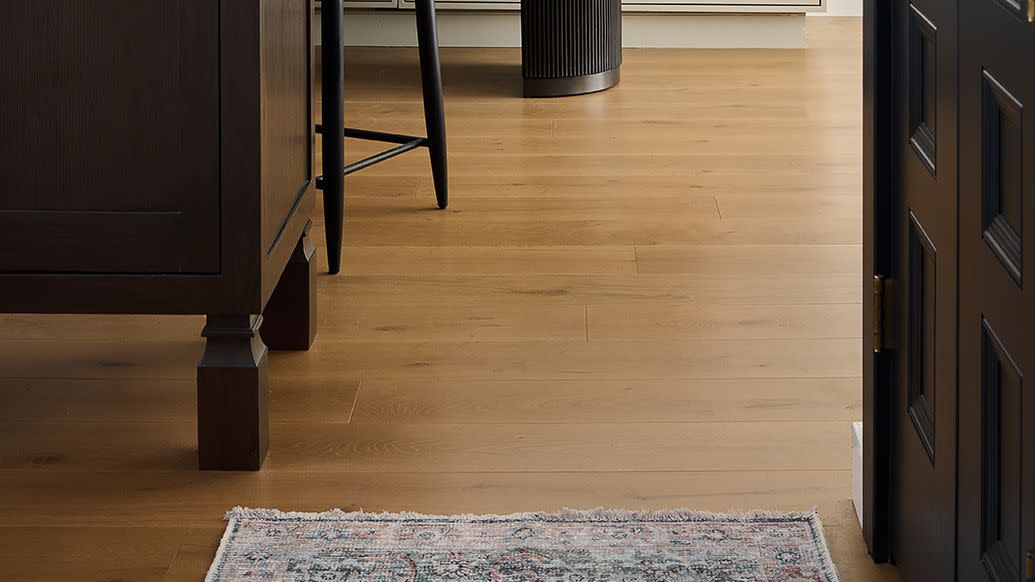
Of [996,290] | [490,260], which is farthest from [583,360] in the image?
[996,290]

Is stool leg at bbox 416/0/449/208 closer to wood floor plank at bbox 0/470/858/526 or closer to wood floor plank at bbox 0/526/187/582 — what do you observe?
wood floor plank at bbox 0/470/858/526

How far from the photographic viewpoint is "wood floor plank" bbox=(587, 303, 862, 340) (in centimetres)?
219

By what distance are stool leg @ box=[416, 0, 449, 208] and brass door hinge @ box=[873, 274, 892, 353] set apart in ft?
4.64

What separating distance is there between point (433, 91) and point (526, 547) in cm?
145

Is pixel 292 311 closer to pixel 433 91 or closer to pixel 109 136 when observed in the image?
pixel 109 136

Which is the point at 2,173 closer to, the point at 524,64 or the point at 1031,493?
the point at 1031,493

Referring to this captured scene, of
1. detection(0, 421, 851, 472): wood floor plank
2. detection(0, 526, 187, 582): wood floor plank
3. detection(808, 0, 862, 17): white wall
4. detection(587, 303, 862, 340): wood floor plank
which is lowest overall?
detection(0, 526, 187, 582): wood floor plank

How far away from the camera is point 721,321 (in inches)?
88.5

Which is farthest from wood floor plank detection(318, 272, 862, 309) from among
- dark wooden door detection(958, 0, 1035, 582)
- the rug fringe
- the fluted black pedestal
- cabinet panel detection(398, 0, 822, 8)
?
cabinet panel detection(398, 0, 822, 8)

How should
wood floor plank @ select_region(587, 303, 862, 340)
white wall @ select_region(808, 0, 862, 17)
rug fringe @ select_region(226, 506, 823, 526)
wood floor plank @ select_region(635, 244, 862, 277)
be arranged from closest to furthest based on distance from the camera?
rug fringe @ select_region(226, 506, 823, 526) < wood floor plank @ select_region(587, 303, 862, 340) < wood floor plank @ select_region(635, 244, 862, 277) < white wall @ select_region(808, 0, 862, 17)

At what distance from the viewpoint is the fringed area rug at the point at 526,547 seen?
1444 mm

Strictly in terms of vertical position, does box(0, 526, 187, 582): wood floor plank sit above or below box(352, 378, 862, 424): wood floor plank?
below

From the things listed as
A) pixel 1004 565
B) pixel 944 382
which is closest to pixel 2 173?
pixel 944 382

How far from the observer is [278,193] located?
1822 millimetres
